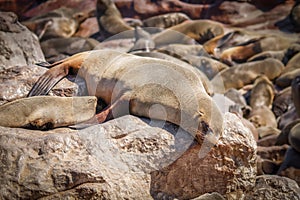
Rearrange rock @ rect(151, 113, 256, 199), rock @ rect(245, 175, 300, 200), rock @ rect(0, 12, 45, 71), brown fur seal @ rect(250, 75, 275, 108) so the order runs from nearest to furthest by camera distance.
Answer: rock @ rect(151, 113, 256, 199) → rock @ rect(245, 175, 300, 200) → rock @ rect(0, 12, 45, 71) → brown fur seal @ rect(250, 75, 275, 108)

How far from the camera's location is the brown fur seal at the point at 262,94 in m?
10.5

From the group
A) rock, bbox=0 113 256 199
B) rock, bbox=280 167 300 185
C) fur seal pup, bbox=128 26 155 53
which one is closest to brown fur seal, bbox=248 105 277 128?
fur seal pup, bbox=128 26 155 53

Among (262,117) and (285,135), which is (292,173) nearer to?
(285,135)

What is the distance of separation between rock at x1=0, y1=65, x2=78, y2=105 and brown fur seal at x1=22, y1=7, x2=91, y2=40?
10452 millimetres

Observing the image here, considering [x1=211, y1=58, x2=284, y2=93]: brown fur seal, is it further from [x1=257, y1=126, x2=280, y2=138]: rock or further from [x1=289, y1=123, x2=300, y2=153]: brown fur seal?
[x1=289, y1=123, x2=300, y2=153]: brown fur seal

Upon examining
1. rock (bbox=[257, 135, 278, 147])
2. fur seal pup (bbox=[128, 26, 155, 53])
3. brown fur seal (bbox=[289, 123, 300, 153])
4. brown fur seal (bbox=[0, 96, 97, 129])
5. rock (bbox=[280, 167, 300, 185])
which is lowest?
fur seal pup (bbox=[128, 26, 155, 53])

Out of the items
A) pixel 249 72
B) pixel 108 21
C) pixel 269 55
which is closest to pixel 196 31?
pixel 269 55

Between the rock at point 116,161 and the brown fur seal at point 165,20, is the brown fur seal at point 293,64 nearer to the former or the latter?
the brown fur seal at point 165,20

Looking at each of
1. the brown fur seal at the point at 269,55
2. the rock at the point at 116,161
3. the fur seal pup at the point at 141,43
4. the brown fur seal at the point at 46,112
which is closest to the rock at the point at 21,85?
the brown fur seal at the point at 46,112

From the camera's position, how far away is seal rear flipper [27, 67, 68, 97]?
404cm

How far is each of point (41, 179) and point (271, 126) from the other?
703 cm

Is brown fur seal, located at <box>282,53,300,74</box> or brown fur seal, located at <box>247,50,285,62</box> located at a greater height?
brown fur seal, located at <box>282,53,300,74</box>

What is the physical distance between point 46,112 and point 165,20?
45.8 feet

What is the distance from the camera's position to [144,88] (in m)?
3.66
